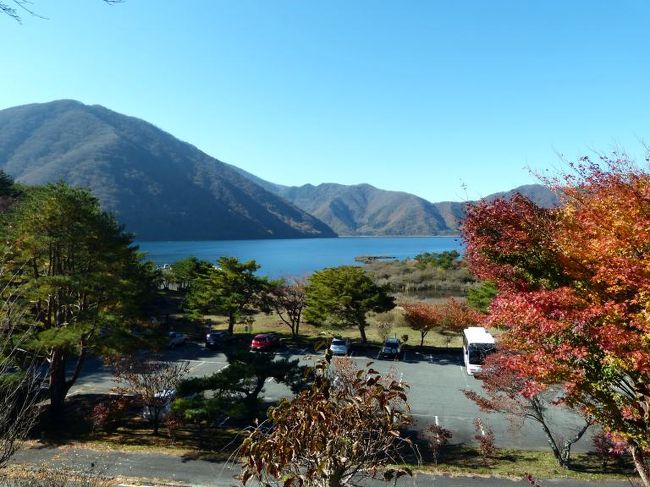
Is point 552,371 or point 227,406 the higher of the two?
point 552,371

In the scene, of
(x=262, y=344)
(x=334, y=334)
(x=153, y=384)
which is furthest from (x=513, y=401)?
(x=262, y=344)

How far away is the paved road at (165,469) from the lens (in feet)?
41.9

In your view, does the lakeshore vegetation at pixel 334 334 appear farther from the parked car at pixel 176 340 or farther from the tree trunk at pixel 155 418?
the parked car at pixel 176 340

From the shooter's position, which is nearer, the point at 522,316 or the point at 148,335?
the point at 522,316

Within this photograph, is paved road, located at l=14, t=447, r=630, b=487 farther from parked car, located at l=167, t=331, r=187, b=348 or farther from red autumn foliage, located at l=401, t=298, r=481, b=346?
red autumn foliage, located at l=401, t=298, r=481, b=346

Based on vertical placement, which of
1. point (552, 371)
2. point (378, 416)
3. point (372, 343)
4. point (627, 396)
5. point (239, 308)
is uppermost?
point (378, 416)

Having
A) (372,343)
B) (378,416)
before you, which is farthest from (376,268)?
(378,416)

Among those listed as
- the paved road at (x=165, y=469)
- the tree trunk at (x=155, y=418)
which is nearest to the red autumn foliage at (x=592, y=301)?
the paved road at (x=165, y=469)

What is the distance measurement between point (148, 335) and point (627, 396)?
19.1 metres

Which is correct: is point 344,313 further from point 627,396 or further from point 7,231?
point 627,396

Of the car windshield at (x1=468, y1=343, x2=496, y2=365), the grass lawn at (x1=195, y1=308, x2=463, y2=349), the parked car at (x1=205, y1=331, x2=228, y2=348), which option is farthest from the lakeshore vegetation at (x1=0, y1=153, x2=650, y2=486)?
the car windshield at (x1=468, y1=343, x2=496, y2=365)

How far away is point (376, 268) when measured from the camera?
9100cm

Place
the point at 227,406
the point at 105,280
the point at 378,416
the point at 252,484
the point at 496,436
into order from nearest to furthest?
the point at 378,416 < the point at 252,484 < the point at 227,406 < the point at 496,436 < the point at 105,280

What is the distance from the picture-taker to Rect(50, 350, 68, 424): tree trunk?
Result: 1856cm
